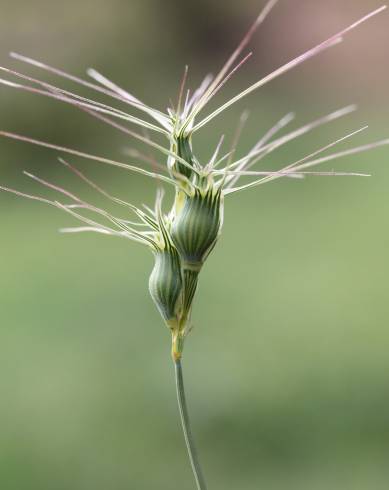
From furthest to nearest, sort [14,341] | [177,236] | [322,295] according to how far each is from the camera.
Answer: [322,295]
[14,341]
[177,236]

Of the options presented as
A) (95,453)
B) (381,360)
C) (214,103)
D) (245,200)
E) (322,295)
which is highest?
(214,103)

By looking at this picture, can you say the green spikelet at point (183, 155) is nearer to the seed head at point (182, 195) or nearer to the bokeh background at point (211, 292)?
the seed head at point (182, 195)

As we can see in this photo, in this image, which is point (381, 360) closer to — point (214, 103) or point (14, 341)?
point (14, 341)

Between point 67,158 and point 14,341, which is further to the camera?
point 67,158

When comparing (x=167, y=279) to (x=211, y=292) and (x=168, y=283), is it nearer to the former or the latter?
(x=168, y=283)

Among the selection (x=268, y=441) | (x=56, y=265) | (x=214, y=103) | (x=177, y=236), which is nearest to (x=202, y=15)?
(x=214, y=103)

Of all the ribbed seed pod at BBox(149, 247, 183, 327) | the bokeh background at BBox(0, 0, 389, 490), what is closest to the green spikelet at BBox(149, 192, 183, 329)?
the ribbed seed pod at BBox(149, 247, 183, 327)

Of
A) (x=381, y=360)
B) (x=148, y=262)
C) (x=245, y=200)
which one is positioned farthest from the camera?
(x=245, y=200)
